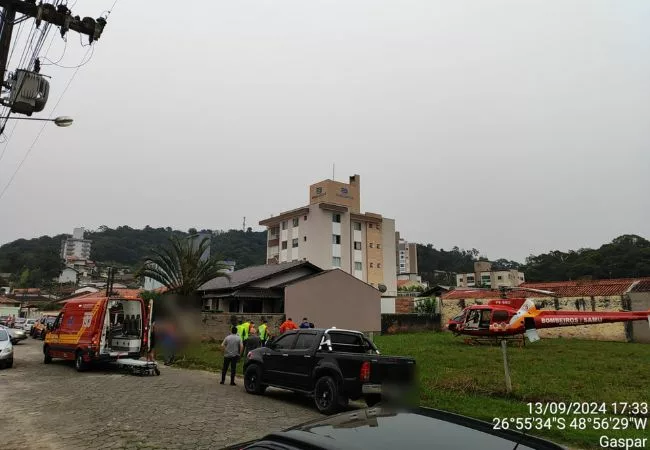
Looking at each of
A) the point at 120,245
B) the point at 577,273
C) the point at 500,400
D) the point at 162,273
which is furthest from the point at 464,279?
the point at 500,400

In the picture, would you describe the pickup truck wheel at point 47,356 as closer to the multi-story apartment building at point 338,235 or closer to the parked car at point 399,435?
the parked car at point 399,435

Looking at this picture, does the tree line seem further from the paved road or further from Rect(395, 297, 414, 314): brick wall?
the paved road

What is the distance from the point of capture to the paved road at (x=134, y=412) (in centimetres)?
772

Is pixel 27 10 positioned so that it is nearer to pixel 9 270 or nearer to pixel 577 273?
pixel 577 273

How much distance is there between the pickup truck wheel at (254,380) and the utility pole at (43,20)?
918cm

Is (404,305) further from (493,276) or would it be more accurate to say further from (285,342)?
(493,276)

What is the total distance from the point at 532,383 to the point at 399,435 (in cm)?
1108

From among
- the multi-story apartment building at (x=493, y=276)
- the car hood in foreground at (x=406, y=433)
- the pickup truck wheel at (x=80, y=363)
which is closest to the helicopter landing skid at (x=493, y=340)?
the pickup truck wheel at (x=80, y=363)

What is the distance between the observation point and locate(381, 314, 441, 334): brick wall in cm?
3762

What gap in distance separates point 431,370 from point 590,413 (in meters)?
5.80

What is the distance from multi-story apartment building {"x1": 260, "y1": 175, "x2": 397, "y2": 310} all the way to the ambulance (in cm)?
4403

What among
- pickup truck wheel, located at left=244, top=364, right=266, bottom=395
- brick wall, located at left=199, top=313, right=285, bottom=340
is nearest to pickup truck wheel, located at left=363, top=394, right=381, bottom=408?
pickup truck wheel, located at left=244, top=364, right=266, bottom=395

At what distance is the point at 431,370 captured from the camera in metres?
14.6

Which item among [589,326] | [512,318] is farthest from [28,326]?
[589,326]
